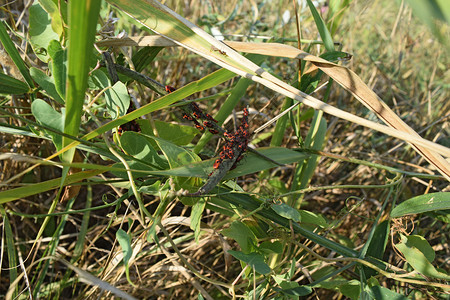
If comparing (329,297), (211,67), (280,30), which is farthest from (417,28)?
(329,297)

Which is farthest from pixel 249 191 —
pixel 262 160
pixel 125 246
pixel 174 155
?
pixel 125 246

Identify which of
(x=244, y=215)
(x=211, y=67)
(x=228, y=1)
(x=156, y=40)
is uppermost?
(x=228, y=1)

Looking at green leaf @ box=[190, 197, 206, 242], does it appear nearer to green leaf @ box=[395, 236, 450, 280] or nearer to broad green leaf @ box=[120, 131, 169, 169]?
broad green leaf @ box=[120, 131, 169, 169]

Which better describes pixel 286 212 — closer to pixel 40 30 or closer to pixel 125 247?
pixel 125 247

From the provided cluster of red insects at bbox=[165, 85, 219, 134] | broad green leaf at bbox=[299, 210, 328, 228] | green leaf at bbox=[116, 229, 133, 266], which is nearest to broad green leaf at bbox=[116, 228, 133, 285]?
green leaf at bbox=[116, 229, 133, 266]

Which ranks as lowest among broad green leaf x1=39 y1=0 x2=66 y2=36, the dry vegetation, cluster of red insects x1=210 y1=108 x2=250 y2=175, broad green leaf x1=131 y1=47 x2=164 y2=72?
the dry vegetation

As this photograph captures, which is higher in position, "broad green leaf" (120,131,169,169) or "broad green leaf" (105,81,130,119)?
"broad green leaf" (105,81,130,119)

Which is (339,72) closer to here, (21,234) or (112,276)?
(112,276)
